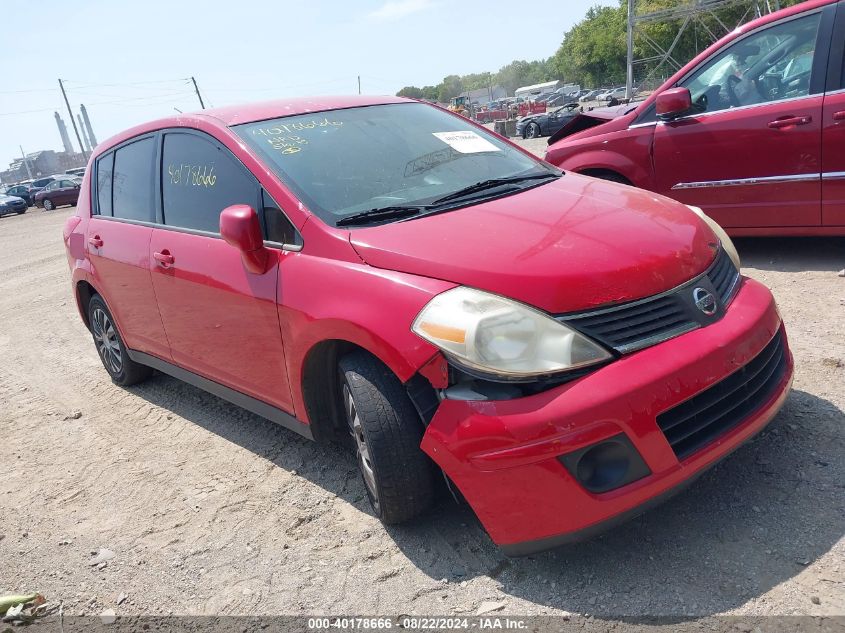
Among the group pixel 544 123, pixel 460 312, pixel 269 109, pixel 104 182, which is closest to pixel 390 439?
pixel 460 312

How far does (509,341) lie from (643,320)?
47 cm

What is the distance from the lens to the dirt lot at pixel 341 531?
234 cm

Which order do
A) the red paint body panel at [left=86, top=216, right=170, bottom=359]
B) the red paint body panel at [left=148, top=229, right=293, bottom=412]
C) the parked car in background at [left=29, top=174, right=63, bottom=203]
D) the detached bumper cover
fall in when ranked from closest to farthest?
the detached bumper cover → the red paint body panel at [left=148, top=229, right=293, bottom=412] → the red paint body panel at [left=86, top=216, right=170, bottom=359] → the parked car in background at [left=29, top=174, right=63, bottom=203]

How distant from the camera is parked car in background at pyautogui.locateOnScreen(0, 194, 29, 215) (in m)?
32.2

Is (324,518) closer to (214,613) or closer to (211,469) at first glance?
(214,613)

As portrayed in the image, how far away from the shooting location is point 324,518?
3045 mm

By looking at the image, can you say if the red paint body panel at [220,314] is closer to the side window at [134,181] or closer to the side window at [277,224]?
the side window at [277,224]

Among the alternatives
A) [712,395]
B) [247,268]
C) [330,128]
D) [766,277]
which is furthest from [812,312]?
[247,268]

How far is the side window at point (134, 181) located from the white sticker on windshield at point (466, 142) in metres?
1.69

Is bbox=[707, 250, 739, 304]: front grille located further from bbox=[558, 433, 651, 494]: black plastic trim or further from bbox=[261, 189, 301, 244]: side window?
bbox=[261, 189, 301, 244]: side window

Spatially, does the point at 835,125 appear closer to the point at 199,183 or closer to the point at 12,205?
the point at 199,183

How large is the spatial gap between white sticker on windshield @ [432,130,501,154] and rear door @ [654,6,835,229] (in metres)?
2.27

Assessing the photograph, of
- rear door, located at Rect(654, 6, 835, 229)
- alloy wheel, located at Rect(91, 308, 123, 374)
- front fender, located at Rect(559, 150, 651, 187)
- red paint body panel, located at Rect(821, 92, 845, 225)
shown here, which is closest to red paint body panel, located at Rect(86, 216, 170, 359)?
alloy wheel, located at Rect(91, 308, 123, 374)

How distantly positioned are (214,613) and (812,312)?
12.0 feet
